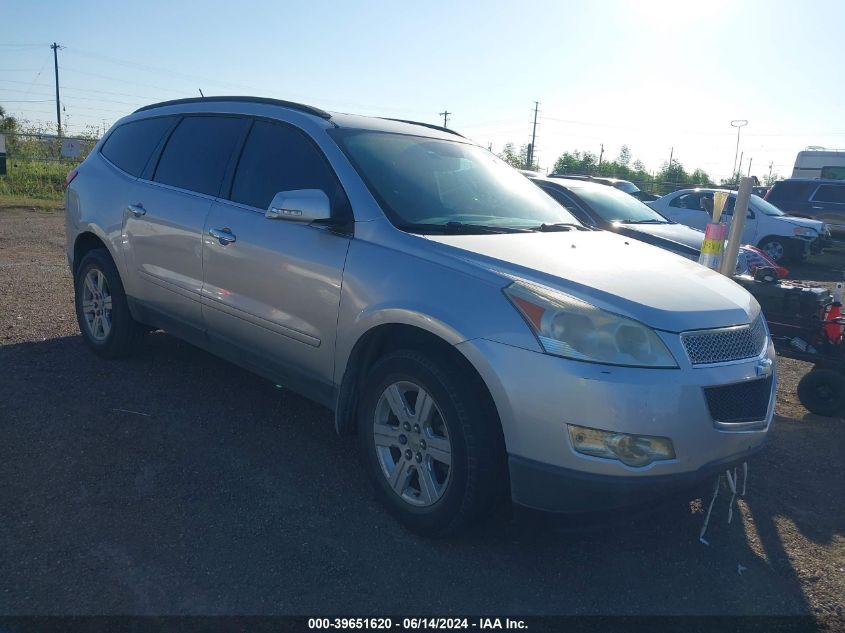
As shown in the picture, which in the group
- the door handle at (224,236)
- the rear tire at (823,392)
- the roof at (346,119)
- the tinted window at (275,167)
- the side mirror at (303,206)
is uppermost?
the roof at (346,119)

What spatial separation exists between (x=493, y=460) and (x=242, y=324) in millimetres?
1864

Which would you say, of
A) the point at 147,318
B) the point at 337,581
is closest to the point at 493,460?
the point at 337,581

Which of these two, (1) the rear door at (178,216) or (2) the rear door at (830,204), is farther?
(2) the rear door at (830,204)

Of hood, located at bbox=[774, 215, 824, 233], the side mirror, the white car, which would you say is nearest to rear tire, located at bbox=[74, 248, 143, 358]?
the side mirror

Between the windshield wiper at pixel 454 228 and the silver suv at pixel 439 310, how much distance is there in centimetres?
2

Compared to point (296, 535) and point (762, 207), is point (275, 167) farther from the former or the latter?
point (762, 207)

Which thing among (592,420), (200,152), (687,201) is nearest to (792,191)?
(687,201)

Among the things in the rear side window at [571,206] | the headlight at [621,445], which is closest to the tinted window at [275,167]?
the headlight at [621,445]

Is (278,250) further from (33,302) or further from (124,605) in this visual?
(33,302)

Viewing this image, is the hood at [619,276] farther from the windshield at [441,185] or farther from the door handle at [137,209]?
the door handle at [137,209]

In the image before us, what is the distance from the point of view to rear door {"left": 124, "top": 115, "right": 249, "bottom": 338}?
15.1 ft

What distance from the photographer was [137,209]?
5094 millimetres

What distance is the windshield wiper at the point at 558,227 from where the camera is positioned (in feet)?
13.6

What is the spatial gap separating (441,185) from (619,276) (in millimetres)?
1291
